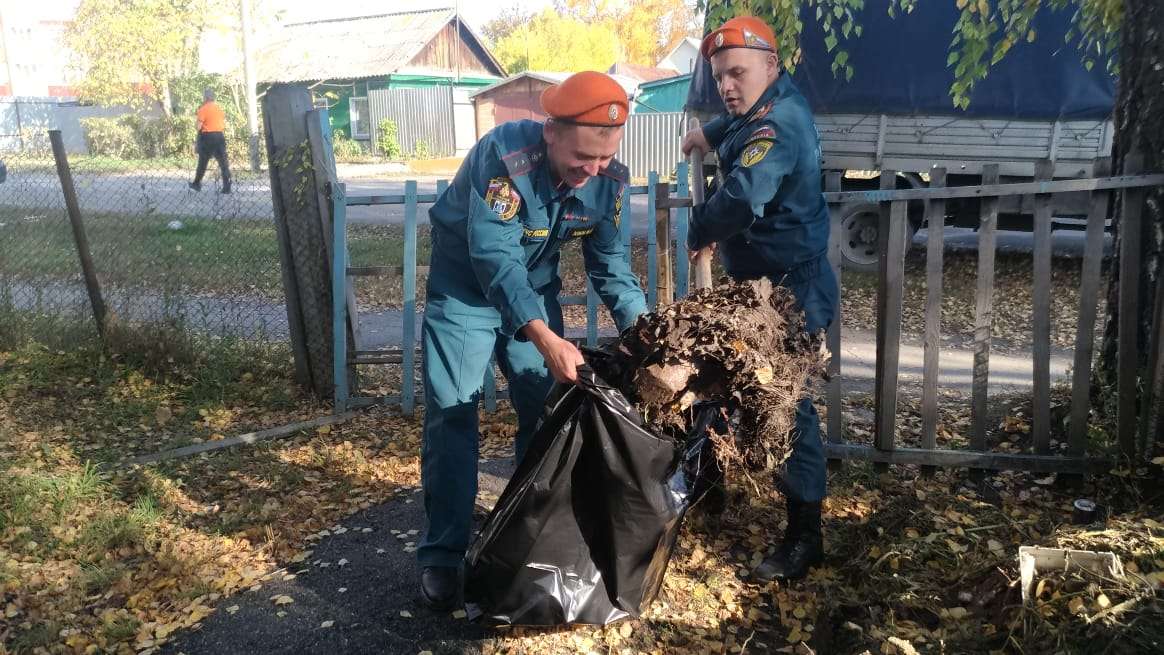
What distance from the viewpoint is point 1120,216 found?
3.48m

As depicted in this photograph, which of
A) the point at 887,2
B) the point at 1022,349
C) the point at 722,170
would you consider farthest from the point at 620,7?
the point at 722,170

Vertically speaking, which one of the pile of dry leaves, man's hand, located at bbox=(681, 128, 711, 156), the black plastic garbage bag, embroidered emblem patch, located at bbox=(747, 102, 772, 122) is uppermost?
embroidered emblem patch, located at bbox=(747, 102, 772, 122)

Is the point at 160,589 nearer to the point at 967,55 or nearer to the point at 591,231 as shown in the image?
the point at 591,231

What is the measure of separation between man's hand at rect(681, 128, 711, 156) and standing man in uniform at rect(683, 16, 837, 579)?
32 cm

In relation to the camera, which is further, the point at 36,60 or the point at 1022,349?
the point at 36,60

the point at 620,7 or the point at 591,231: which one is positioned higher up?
the point at 620,7

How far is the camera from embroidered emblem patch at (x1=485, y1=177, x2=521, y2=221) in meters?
2.57

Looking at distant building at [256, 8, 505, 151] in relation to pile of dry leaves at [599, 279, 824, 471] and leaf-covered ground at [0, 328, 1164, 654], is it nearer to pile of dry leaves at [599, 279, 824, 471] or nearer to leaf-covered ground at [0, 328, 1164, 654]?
leaf-covered ground at [0, 328, 1164, 654]

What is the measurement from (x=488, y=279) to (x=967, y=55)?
3.98m

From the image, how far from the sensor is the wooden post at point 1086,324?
335 cm

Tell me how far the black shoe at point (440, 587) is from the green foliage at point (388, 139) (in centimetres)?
2744

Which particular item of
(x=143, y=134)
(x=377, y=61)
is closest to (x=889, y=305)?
(x=143, y=134)

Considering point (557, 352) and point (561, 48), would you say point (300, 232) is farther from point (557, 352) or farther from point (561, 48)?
point (561, 48)

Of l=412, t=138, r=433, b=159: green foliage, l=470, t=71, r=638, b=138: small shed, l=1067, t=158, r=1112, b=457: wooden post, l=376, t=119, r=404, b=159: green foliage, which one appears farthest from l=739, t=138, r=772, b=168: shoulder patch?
l=376, t=119, r=404, b=159: green foliage
